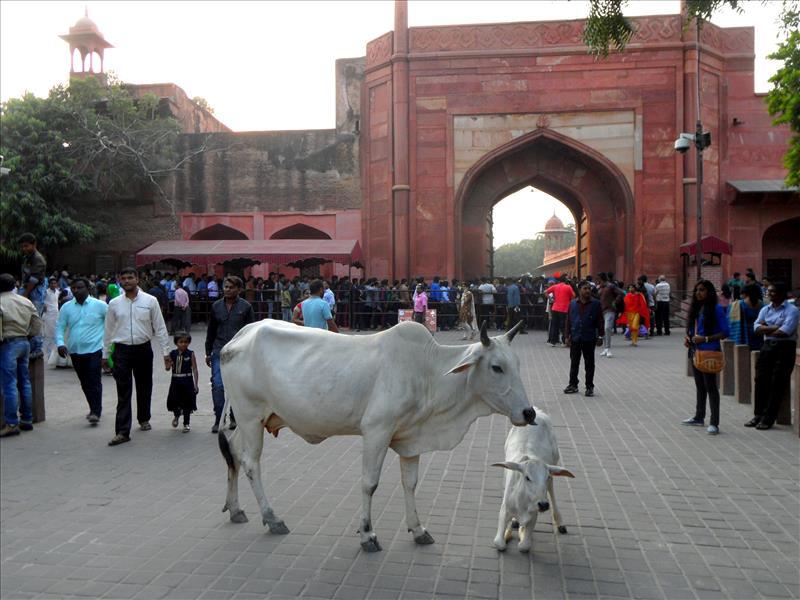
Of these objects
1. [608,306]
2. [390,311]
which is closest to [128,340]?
[608,306]

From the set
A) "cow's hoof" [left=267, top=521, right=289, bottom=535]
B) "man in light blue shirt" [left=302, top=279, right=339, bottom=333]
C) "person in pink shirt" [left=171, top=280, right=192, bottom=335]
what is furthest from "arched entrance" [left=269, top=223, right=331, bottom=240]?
"cow's hoof" [left=267, top=521, right=289, bottom=535]

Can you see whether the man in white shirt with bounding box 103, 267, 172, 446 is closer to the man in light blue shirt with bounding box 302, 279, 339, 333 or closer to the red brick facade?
the man in light blue shirt with bounding box 302, 279, 339, 333

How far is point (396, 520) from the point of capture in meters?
4.50

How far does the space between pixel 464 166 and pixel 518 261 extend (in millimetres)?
66538

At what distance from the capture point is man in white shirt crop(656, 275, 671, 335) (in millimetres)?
18047

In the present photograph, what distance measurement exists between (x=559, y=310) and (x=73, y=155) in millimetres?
19727

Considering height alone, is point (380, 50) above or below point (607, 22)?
above

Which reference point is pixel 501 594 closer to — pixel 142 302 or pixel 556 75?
pixel 142 302

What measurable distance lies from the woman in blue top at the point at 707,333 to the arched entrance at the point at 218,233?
→ 842 inches

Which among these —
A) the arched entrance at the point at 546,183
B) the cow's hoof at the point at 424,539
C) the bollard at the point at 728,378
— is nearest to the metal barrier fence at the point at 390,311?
the arched entrance at the point at 546,183

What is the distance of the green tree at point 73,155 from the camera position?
2358cm

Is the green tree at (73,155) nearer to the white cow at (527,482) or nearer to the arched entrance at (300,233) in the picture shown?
the arched entrance at (300,233)

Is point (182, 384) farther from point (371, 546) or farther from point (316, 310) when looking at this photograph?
point (371, 546)

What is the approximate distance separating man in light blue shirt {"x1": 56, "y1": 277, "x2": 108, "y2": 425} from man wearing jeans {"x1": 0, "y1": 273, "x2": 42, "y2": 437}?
0.34 meters
